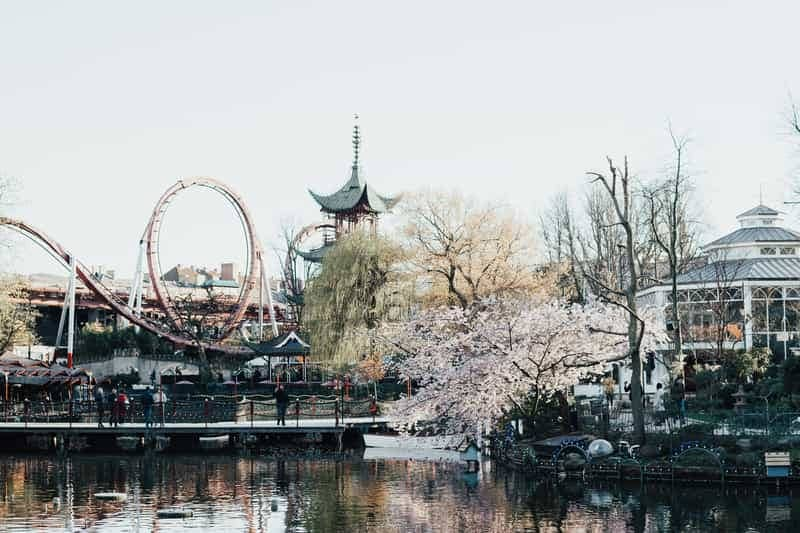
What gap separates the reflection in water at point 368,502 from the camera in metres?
23.4

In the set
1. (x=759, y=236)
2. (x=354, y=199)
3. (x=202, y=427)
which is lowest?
(x=202, y=427)

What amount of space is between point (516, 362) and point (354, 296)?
20.0 m

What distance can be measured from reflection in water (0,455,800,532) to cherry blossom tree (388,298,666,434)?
1881 mm

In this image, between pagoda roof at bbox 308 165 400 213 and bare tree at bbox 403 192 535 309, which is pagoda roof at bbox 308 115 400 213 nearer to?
pagoda roof at bbox 308 165 400 213

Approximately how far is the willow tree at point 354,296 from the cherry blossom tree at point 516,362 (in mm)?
→ 14537

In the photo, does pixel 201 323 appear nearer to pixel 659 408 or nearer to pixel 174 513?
pixel 659 408

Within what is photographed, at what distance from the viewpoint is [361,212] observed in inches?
3236

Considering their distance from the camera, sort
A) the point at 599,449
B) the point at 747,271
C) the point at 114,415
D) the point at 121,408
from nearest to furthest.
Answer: the point at 599,449
the point at 114,415
the point at 121,408
the point at 747,271

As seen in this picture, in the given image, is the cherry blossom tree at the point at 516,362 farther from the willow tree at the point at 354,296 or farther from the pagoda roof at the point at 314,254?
the pagoda roof at the point at 314,254

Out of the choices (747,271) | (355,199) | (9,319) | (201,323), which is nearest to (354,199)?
(355,199)

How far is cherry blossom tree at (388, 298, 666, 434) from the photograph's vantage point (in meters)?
33.8

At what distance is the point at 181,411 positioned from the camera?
44.0m

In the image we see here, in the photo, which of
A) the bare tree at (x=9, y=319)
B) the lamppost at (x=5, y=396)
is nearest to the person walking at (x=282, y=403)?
the lamppost at (x=5, y=396)

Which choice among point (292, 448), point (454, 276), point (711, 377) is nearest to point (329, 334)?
point (454, 276)
